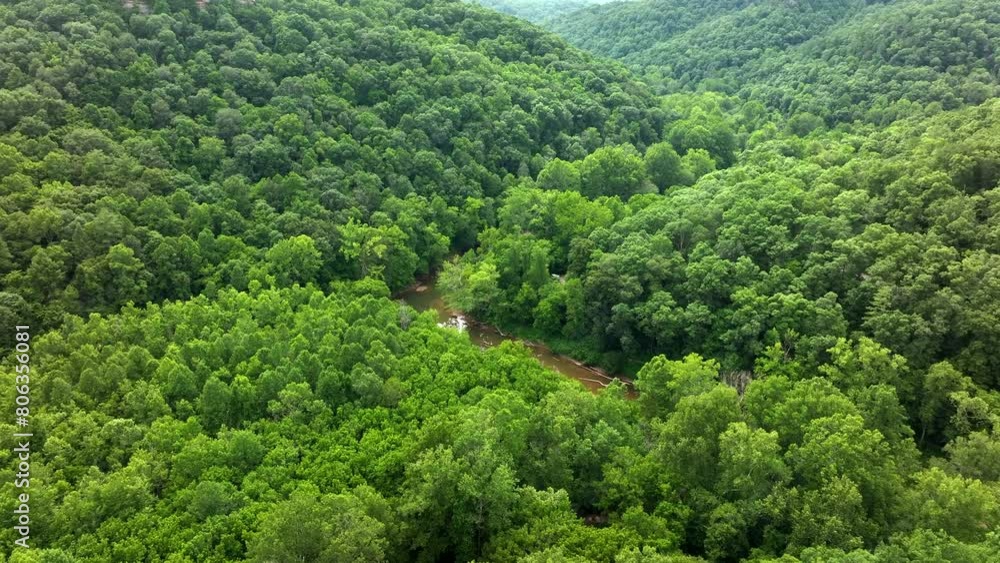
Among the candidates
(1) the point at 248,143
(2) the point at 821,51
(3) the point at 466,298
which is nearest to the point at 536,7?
(2) the point at 821,51

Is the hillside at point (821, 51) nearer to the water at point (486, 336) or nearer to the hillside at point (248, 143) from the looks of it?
the hillside at point (248, 143)

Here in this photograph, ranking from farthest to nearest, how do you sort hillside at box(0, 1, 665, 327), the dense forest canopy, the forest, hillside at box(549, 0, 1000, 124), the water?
the dense forest canopy → hillside at box(549, 0, 1000, 124) → the water → hillside at box(0, 1, 665, 327) → the forest

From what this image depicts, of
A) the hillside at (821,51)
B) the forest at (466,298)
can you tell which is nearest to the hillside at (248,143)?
the forest at (466,298)

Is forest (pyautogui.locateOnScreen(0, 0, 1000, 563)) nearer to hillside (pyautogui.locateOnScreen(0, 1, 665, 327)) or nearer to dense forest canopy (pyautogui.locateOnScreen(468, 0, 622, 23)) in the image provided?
hillside (pyautogui.locateOnScreen(0, 1, 665, 327))

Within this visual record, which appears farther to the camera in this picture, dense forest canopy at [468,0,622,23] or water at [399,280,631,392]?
dense forest canopy at [468,0,622,23]

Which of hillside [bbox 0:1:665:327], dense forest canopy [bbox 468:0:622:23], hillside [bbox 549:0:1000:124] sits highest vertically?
hillside [bbox 549:0:1000:124]

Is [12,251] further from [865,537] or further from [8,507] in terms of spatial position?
[865,537]

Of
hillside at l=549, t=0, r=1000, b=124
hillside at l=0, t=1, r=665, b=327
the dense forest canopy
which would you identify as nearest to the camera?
hillside at l=0, t=1, r=665, b=327

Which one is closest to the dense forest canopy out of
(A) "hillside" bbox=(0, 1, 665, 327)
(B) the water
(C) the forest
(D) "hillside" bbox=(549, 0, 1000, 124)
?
(D) "hillside" bbox=(549, 0, 1000, 124)

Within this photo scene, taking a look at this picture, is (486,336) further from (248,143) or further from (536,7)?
(536,7)
